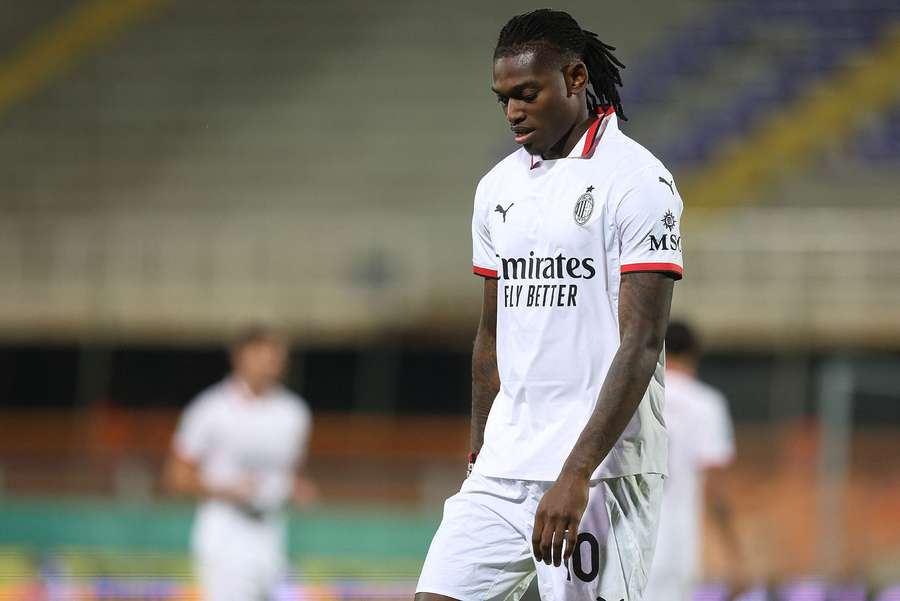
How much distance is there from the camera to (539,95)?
3.63 m

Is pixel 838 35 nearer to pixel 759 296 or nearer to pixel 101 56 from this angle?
pixel 759 296

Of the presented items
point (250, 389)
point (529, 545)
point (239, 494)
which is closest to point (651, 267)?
point (529, 545)

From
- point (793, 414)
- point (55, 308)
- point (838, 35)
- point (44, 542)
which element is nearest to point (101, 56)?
point (55, 308)

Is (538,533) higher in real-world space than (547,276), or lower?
lower

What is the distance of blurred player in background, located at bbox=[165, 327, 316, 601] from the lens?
25.3ft

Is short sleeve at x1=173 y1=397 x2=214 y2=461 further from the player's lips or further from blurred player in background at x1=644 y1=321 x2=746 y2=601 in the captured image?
the player's lips

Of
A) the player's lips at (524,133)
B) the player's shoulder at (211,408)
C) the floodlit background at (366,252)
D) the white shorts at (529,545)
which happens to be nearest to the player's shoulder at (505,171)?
the player's lips at (524,133)

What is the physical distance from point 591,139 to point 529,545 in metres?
0.95

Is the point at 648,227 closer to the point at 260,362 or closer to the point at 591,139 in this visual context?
the point at 591,139

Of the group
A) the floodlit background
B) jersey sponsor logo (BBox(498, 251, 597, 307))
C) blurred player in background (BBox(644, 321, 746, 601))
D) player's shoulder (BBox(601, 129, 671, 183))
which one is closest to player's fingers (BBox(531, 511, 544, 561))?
jersey sponsor logo (BBox(498, 251, 597, 307))

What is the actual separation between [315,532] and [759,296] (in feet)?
17.9

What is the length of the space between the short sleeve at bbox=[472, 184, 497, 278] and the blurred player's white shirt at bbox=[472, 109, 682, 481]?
0.14m

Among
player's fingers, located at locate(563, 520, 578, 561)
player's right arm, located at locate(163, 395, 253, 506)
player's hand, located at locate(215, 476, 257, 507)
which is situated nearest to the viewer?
player's fingers, located at locate(563, 520, 578, 561)

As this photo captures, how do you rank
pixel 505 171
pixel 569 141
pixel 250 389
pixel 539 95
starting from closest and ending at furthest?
pixel 539 95 < pixel 569 141 < pixel 505 171 < pixel 250 389
